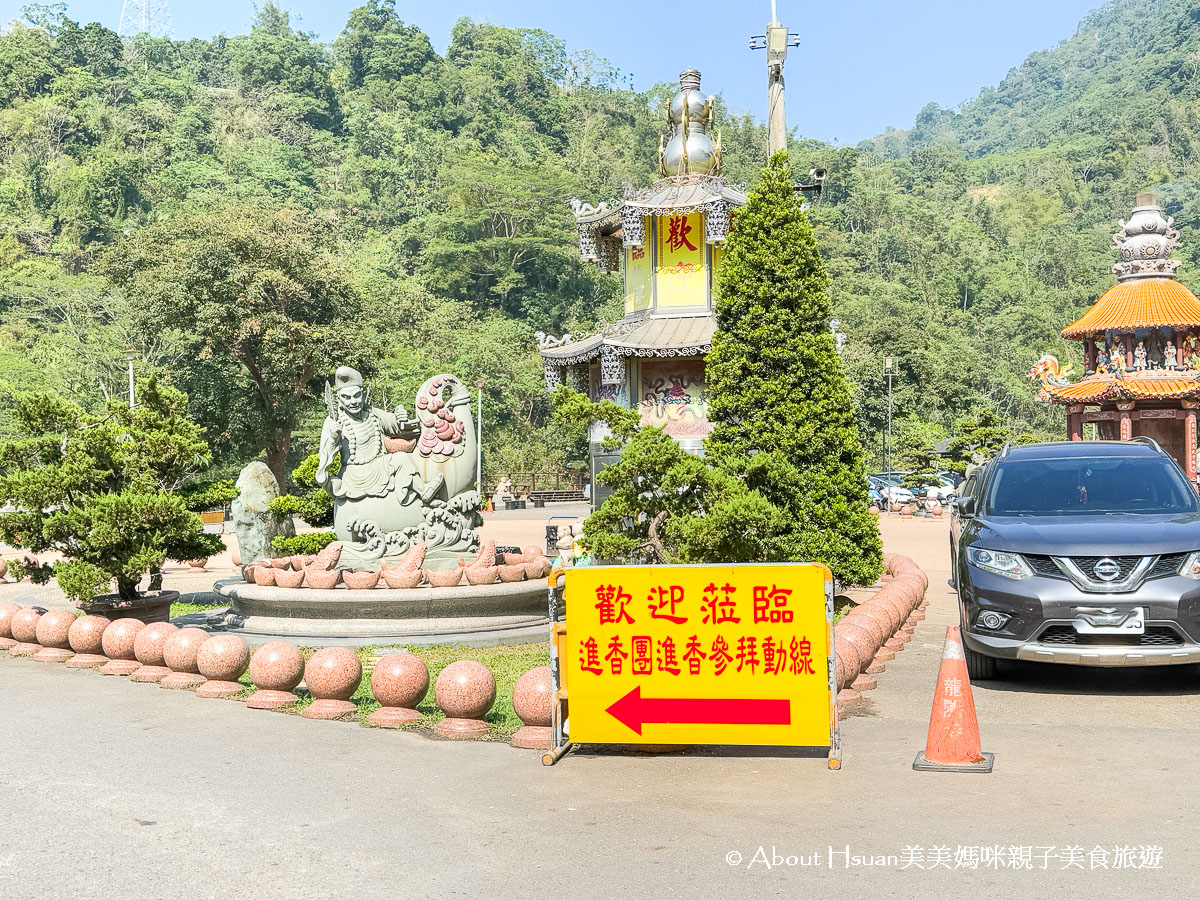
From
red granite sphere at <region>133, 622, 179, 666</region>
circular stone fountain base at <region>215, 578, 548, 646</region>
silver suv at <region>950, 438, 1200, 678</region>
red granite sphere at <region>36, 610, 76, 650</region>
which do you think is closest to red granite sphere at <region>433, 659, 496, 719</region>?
red granite sphere at <region>133, 622, 179, 666</region>

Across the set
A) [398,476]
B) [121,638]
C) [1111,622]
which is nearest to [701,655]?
[1111,622]

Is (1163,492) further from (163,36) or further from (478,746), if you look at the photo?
(163,36)

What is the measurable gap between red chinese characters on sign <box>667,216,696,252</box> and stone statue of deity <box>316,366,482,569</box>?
48.4 ft

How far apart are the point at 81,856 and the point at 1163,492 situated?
8676 millimetres

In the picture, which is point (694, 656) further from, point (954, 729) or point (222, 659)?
point (222, 659)

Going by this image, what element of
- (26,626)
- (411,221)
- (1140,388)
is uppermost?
(411,221)

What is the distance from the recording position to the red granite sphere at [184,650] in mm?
10070

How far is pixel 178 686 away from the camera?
398 inches

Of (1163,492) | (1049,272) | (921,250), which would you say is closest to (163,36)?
(921,250)

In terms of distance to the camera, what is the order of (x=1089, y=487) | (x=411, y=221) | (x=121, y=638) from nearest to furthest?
(x=1089, y=487) < (x=121, y=638) < (x=411, y=221)

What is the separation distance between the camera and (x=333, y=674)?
352 inches

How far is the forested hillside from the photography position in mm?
43594

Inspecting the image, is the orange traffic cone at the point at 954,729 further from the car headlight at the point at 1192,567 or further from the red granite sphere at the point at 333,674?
the red granite sphere at the point at 333,674

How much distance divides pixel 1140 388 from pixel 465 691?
112 ft
